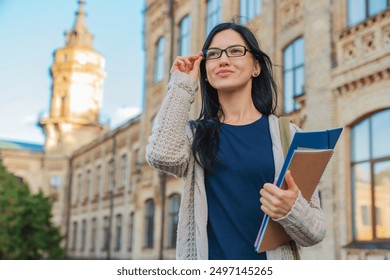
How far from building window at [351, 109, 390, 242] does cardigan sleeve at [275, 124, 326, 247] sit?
6.48m

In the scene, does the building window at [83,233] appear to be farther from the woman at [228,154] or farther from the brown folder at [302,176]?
the brown folder at [302,176]

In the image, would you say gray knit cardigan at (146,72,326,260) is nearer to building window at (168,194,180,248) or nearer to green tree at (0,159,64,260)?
building window at (168,194,180,248)

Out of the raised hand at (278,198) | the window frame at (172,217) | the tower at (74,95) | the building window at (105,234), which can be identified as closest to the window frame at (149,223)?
the window frame at (172,217)

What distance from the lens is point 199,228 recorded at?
1.76 m

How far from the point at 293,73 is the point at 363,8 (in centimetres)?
200

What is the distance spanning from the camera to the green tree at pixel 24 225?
53.7 feet

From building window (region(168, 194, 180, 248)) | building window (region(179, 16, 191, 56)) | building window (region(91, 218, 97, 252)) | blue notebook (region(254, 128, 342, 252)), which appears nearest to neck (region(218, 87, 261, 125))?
blue notebook (region(254, 128, 342, 252))

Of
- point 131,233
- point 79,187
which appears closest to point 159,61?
point 131,233

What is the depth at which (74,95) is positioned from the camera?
2700cm

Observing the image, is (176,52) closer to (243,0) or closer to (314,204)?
(243,0)

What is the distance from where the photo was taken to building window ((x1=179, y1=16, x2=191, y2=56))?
15801 mm

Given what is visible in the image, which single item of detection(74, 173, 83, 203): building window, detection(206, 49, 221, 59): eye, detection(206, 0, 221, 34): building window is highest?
detection(206, 0, 221, 34): building window
